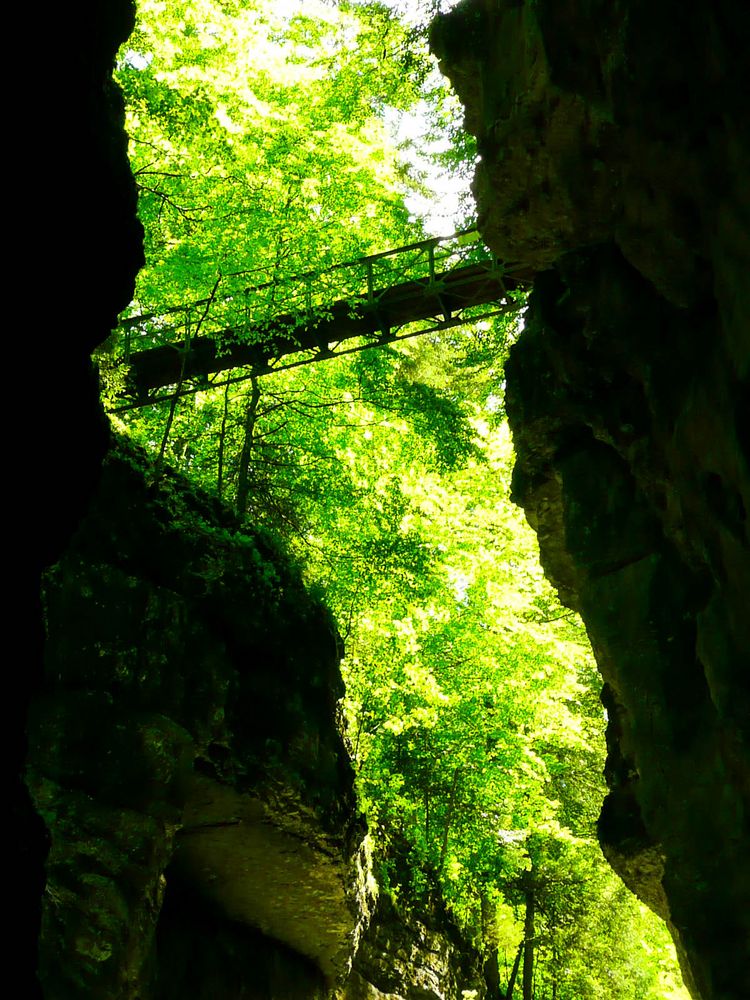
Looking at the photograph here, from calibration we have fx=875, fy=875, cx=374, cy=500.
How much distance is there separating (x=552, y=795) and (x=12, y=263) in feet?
66.1

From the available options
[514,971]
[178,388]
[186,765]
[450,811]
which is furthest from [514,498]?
[514,971]

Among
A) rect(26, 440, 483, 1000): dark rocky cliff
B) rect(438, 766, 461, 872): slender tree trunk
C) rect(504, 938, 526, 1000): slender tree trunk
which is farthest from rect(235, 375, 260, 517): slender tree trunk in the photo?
rect(504, 938, 526, 1000): slender tree trunk

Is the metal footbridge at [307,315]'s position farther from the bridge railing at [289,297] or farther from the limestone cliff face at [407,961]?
the limestone cliff face at [407,961]

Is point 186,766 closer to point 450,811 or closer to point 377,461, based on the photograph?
point 450,811

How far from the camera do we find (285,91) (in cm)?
1477

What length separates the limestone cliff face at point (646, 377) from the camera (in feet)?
20.9

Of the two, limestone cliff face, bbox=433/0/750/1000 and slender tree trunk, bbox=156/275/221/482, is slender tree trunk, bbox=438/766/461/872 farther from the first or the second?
slender tree trunk, bbox=156/275/221/482

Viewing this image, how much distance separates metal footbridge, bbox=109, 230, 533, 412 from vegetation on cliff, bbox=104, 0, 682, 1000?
452 mm

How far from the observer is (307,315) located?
13.3m

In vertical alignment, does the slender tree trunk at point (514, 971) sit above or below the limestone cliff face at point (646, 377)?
below

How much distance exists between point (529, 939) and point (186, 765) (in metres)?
13.1

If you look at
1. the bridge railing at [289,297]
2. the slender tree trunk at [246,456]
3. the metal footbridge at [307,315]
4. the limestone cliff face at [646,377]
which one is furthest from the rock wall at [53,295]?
the slender tree trunk at [246,456]

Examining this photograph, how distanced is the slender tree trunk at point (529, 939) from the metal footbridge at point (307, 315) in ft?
41.7

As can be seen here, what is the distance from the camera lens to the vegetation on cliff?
13.2m
